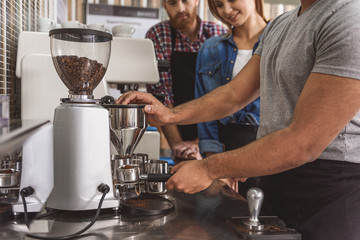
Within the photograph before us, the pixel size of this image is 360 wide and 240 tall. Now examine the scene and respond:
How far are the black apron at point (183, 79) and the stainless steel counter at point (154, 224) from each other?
1.65 meters

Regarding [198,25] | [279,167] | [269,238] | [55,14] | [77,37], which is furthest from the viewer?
[198,25]

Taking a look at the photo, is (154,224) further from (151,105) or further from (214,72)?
(214,72)

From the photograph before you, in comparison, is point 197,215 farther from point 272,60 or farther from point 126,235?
point 272,60

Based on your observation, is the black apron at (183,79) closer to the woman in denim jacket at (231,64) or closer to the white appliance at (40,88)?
the woman in denim jacket at (231,64)

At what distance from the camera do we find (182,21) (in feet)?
8.41

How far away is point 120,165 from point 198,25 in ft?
6.55

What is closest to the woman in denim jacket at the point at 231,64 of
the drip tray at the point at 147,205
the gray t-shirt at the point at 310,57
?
the gray t-shirt at the point at 310,57

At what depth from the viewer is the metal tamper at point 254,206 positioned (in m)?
0.79

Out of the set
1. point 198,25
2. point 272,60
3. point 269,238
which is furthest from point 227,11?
point 269,238

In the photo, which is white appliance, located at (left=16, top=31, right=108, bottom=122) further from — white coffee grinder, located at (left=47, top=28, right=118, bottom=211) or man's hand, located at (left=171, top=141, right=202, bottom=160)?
man's hand, located at (left=171, top=141, right=202, bottom=160)

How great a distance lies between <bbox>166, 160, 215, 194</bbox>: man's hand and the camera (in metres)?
0.91

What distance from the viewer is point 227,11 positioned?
6.56ft

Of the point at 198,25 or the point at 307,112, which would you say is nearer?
the point at 307,112

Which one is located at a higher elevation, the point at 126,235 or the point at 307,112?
the point at 307,112
